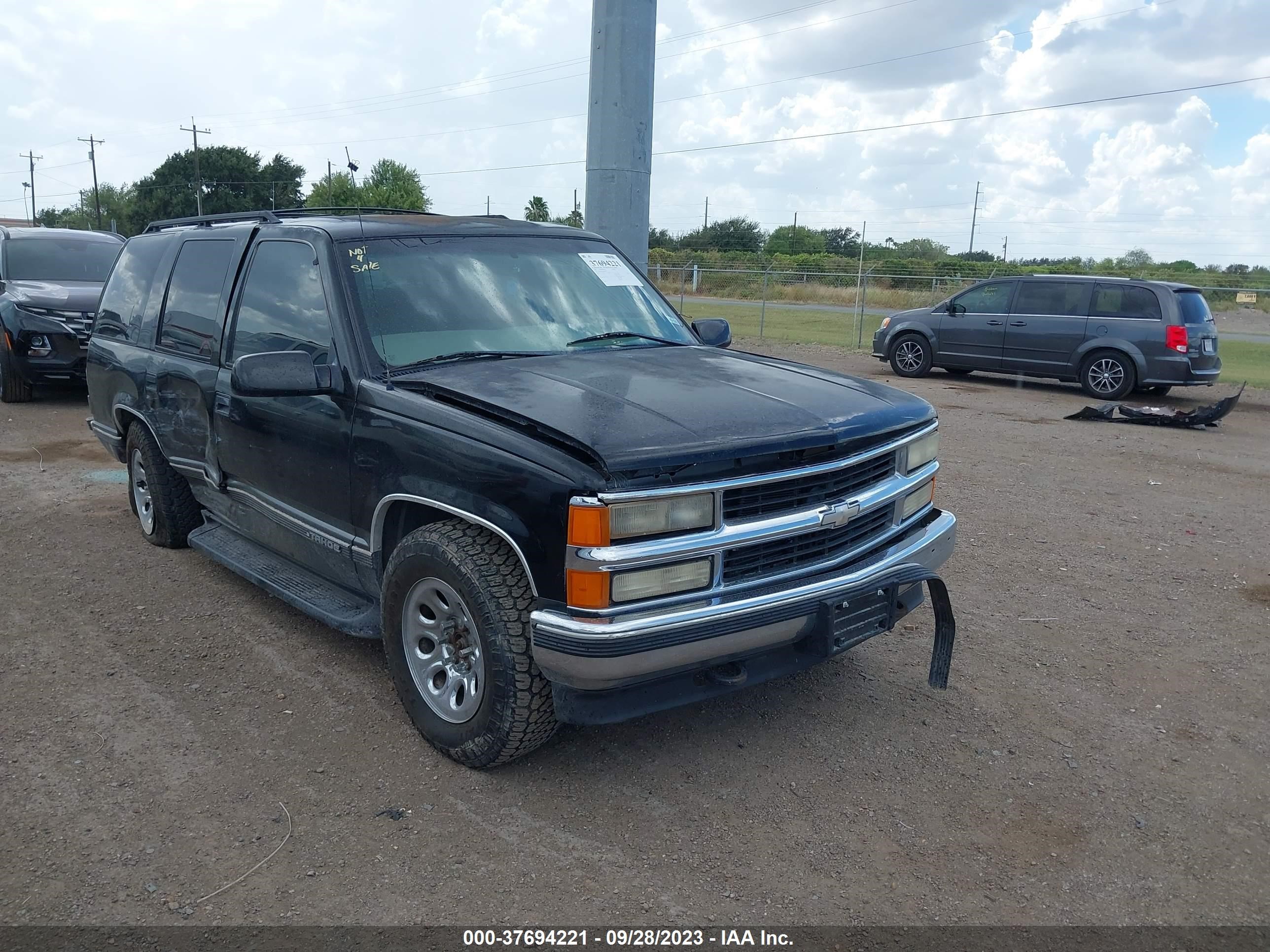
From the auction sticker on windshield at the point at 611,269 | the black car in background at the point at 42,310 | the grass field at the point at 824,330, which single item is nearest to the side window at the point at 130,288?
the auction sticker on windshield at the point at 611,269

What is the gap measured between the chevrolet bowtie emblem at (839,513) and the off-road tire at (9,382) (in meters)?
10.6

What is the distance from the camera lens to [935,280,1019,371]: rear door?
14.7 metres

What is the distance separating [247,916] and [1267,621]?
4.97m

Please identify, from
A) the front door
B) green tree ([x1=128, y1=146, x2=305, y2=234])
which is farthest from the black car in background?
green tree ([x1=128, y1=146, x2=305, y2=234])

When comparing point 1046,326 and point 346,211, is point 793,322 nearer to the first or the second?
point 1046,326

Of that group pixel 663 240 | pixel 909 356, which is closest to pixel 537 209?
pixel 663 240

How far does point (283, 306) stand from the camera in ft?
14.4

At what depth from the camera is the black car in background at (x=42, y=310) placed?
35.3 ft

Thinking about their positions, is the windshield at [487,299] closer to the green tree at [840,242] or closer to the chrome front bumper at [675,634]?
the chrome front bumper at [675,634]

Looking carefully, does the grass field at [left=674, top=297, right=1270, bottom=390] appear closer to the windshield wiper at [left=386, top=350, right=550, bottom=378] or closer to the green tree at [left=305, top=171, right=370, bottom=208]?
the windshield wiper at [left=386, top=350, right=550, bottom=378]

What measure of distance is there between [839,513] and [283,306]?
2624 mm

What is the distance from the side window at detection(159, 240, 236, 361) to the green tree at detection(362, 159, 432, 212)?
156 ft

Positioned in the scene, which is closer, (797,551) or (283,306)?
(797,551)

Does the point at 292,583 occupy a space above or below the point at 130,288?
below
